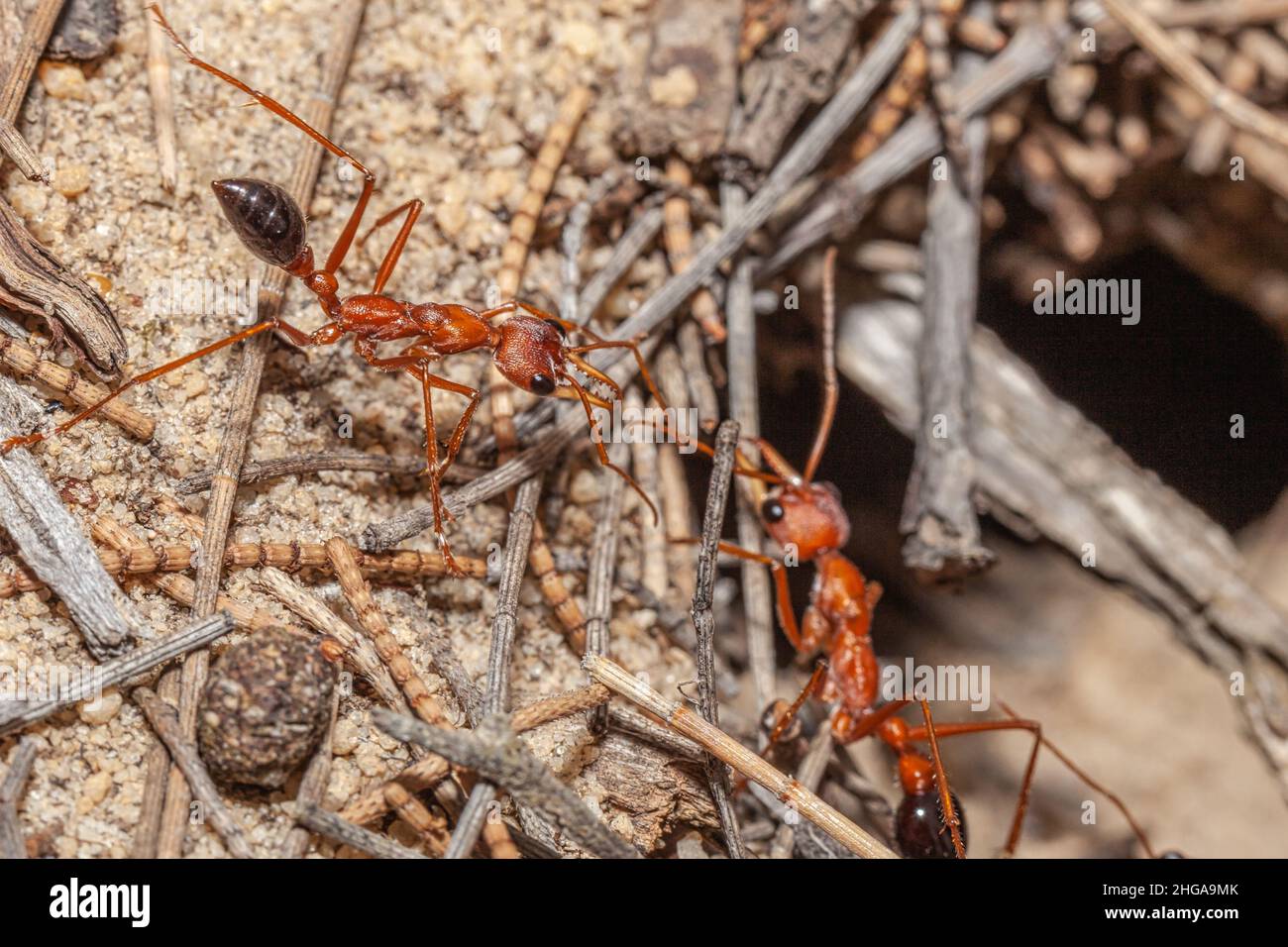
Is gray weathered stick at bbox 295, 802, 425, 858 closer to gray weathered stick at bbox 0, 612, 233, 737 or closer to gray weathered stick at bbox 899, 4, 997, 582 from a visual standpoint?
gray weathered stick at bbox 0, 612, 233, 737

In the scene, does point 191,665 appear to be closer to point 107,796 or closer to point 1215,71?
point 107,796

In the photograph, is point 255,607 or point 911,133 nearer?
point 255,607

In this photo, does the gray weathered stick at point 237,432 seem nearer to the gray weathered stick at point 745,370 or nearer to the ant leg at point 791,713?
the gray weathered stick at point 745,370

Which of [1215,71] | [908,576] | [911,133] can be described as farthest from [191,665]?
[1215,71]

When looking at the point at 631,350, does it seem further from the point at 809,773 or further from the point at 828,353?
the point at 809,773

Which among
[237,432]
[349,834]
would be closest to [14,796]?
[349,834]

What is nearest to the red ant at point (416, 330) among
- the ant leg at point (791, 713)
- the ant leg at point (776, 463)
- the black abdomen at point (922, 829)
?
the ant leg at point (776, 463)
